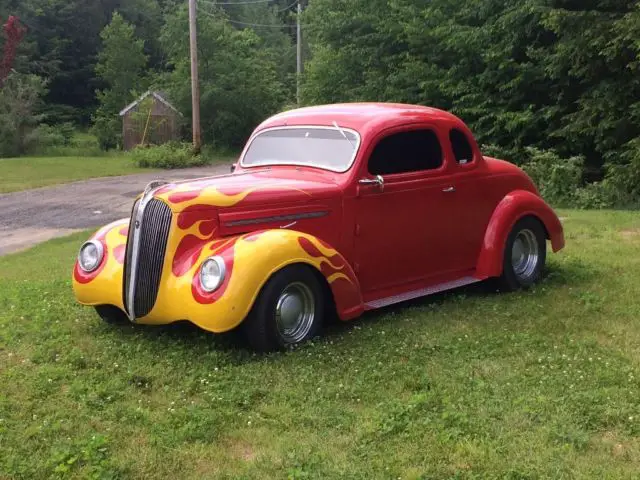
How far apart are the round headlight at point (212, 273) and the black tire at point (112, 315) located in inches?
51.0

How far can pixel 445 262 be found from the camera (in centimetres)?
668

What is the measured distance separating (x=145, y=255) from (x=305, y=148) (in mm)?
1875

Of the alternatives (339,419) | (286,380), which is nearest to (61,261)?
(286,380)

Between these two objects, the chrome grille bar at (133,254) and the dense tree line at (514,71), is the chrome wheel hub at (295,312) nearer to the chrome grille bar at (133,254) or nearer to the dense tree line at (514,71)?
the chrome grille bar at (133,254)

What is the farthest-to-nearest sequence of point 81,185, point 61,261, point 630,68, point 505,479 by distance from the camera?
point 81,185, point 630,68, point 61,261, point 505,479

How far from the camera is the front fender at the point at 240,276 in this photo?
489 cm

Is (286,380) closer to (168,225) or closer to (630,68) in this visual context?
(168,225)

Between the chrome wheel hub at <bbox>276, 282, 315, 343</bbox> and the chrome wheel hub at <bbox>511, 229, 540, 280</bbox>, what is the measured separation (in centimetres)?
278

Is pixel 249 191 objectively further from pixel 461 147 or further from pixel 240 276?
pixel 461 147

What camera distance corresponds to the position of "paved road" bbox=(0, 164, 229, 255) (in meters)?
13.6

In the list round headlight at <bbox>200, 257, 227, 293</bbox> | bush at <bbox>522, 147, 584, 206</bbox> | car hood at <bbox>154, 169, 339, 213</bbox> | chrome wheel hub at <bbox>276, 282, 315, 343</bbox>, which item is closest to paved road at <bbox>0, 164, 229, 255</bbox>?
car hood at <bbox>154, 169, 339, 213</bbox>

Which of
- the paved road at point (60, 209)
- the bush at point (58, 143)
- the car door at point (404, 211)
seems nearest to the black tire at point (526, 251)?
the car door at point (404, 211)

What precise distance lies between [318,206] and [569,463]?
2905 millimetres

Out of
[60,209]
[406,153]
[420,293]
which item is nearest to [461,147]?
[406,153]
